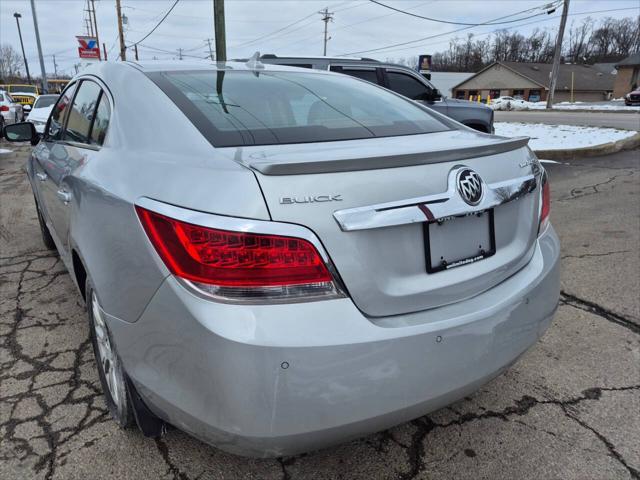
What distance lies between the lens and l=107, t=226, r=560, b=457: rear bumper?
4.29ft

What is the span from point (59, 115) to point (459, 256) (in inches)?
118

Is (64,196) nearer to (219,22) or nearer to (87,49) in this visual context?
(219,22)

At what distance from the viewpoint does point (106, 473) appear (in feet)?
6.18

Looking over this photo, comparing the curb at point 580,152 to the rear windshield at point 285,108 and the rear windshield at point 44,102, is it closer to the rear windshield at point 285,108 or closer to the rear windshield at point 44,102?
the rear windshield at point 285,108

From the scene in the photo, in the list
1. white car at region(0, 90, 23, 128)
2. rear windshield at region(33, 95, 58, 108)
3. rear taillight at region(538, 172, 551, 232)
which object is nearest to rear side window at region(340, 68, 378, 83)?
rear taillight at region(538, 172, 551, 232)

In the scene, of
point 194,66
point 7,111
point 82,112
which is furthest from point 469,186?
point 7,111

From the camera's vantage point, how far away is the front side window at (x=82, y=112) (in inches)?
97.3

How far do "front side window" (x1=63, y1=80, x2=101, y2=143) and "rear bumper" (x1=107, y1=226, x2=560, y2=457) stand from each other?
4.59 feet

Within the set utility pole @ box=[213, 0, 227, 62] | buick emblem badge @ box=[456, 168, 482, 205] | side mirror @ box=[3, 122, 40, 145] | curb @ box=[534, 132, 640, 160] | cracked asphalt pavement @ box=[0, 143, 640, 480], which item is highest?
utility pole @ box=[213, 0, 227, 62]

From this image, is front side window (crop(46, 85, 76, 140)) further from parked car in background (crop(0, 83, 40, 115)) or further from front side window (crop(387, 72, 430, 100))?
parked car in background (crop(0, 83, 40, 115))

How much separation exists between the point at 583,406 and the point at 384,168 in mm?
1669

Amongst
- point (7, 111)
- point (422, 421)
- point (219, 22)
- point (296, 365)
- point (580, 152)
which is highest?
point (219, 22)

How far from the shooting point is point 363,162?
145cm

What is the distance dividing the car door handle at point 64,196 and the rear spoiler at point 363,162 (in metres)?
1.27
